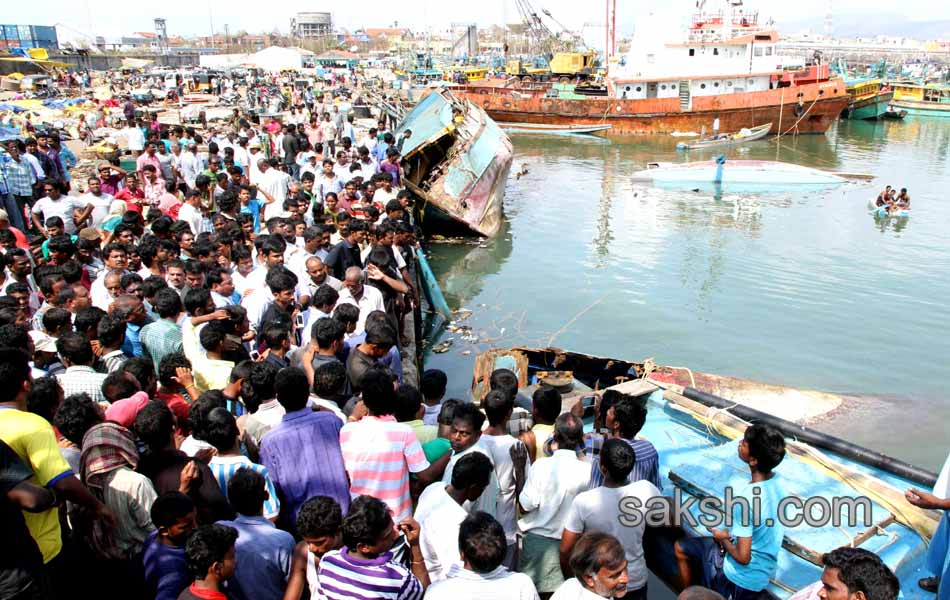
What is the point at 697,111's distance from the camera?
108 feet

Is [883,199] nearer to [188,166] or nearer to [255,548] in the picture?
[188,166]

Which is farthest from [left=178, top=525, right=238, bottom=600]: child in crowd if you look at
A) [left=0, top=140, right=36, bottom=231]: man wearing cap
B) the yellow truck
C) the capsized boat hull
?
the yellow truck

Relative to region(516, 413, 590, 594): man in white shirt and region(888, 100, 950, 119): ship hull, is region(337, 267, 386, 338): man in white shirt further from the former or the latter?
region(888, 100, 950, 119): ship hull

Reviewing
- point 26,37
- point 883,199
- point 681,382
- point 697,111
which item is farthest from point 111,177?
point 26,37

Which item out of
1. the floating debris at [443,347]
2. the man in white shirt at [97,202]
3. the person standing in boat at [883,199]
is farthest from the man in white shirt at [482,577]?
the person standing in boat at [883,199]

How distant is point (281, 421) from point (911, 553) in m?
3.67

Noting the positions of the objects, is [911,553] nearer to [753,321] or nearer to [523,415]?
[523,415]

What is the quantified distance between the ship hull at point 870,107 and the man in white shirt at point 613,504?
137 feet

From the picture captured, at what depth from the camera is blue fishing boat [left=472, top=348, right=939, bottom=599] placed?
149 inches

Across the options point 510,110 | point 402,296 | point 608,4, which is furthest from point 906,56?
point 402,296

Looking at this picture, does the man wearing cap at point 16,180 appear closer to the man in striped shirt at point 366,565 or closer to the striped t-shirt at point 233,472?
the striped t-shirt at point 233,472

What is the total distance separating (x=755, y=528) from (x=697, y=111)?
108ft

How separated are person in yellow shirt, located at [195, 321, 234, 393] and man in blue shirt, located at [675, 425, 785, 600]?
3026mm

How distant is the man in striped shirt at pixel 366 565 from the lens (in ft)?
8.46
